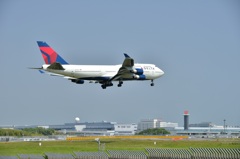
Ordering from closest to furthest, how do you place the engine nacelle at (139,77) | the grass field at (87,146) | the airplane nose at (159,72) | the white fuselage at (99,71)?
the grass field at (87,146), the white fuselage at (99,71), the engine nacelle at (139,77), the airplane nose at (159,72)

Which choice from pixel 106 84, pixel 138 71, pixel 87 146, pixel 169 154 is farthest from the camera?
pixel 106 84

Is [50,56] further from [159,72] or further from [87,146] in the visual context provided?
[87,146]

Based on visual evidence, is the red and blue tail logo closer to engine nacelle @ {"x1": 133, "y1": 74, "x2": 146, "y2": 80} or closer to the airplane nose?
engine nacelle @ {"x1": 133, "y1": 74, "x2": 146, "y2": 80}

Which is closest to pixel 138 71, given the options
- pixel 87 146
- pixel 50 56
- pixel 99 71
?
pixel 99 71

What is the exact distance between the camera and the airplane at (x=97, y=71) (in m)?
85.2

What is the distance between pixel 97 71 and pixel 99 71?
1.18ft

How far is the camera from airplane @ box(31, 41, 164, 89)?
85.2 metres

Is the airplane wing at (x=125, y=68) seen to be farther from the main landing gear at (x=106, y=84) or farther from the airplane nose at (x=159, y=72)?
the airplane nose at (x=159, y=72)

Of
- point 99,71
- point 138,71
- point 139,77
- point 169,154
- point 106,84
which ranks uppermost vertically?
point 138,71

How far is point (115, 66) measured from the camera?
92188 mm

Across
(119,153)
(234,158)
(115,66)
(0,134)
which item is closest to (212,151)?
(234,158)

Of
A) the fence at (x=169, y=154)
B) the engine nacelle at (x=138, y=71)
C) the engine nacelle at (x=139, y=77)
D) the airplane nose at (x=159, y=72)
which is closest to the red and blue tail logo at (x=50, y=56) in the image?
the engine nacelle at (x=138, y=71)

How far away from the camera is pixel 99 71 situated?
87.8 m

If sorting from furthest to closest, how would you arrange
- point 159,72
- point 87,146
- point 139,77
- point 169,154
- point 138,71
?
point 159,72, point 139,77, point 138,71, point 87,146, point 169,154
